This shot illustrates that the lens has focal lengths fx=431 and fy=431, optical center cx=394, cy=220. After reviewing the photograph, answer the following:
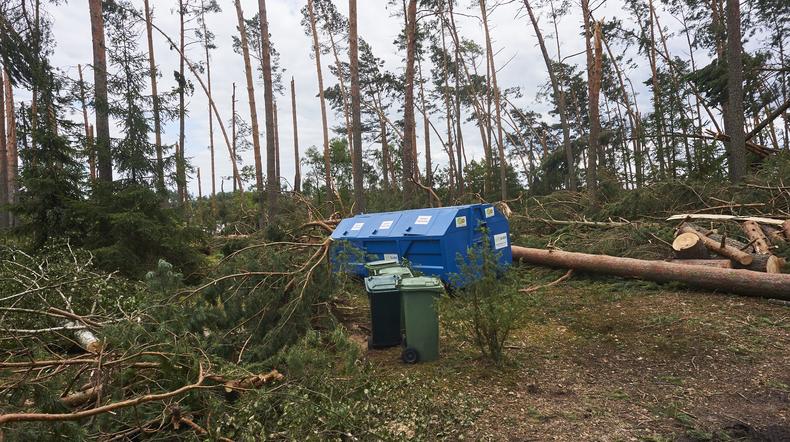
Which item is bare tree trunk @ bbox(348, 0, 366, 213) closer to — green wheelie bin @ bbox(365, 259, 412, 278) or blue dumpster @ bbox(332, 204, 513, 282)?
blue dumpster @ bbox(332, 204, 513, 282)

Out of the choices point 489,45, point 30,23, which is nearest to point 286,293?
point 30,23

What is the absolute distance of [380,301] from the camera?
14.4ft

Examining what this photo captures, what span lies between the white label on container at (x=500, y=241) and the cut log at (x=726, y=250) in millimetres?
3038

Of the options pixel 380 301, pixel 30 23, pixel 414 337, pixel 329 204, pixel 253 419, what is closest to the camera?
pixel 253 419

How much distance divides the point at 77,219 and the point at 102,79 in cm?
321

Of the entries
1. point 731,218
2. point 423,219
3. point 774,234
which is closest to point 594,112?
point 731,218

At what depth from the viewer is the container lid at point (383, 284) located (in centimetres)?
415

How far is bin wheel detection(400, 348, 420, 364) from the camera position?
4.06 metres

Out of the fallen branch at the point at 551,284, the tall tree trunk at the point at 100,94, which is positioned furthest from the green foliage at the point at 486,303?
the tall tree trunk at the point at 100,94

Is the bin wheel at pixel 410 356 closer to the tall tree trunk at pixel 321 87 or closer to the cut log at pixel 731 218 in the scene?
the cut log at pixel 731 218

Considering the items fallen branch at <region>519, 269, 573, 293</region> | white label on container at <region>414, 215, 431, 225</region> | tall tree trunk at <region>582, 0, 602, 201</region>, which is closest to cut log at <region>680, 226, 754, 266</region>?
fallen branch at <region>519, 269, 573, 293</region>

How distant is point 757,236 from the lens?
6934 millimetres

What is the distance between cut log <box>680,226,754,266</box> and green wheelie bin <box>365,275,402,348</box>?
524 cm

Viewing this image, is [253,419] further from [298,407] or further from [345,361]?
[345,361]
